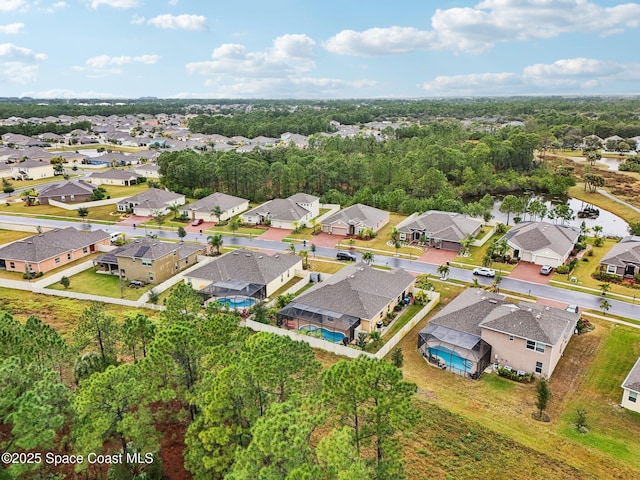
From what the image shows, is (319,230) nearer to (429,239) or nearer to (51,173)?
(429,239)

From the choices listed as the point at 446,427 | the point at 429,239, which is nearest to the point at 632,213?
the point at 429,239

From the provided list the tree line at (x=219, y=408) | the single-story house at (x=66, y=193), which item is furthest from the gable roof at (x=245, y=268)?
the single-story house at (x=66, y=193)

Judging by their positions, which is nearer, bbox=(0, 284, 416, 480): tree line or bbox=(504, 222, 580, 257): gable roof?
bbox=(0, 284, 416, 480): tree line

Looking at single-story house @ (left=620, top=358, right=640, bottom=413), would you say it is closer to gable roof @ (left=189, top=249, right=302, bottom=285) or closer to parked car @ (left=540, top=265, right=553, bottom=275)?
parked car @ (left=540, top=265, right=553, bottom=275)

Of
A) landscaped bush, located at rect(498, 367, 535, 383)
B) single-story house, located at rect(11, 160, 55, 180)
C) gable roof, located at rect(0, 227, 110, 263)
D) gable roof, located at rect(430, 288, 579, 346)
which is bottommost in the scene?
landscaped bush, located at rect(498, 367, 535, 383)

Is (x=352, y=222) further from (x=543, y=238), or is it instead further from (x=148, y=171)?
(x=148, y=171)

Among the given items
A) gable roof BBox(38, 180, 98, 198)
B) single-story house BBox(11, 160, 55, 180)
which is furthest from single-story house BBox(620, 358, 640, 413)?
single-story house BBox(11, 160, 55, 180)

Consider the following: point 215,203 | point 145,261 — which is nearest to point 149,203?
point 215,203
